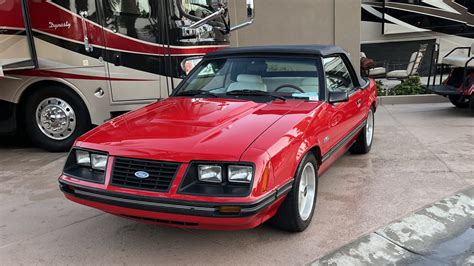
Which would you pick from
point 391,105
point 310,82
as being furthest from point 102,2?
point 391,105

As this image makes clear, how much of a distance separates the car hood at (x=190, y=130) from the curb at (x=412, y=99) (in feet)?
21.9

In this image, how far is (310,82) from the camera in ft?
14.0

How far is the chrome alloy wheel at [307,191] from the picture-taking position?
357 cm

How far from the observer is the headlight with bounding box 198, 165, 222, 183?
2.90 meters

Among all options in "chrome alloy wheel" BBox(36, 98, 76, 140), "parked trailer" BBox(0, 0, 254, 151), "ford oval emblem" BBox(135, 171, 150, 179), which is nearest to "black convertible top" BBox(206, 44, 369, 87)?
"parked trailer" BBox(0, 0, 254, 151)

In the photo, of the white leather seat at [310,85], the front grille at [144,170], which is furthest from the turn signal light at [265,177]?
the white leather seat at [310,85]

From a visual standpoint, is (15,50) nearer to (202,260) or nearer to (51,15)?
(51,15)

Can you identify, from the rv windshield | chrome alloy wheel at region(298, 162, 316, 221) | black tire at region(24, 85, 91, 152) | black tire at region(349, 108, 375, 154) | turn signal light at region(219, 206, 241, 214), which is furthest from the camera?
black tire at region(24, 85, 91, 152)

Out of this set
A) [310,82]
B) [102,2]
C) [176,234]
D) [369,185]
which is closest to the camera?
[176,234]

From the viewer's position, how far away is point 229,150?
9.59 feet

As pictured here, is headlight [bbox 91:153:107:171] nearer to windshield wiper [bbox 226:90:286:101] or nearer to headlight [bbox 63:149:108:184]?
headlight [bbox 63:149:108:184]

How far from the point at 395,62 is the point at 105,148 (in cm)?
1179

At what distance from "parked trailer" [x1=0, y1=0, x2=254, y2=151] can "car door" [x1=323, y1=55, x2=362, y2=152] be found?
2137mm

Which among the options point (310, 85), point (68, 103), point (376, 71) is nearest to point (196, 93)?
point (310, 85)
